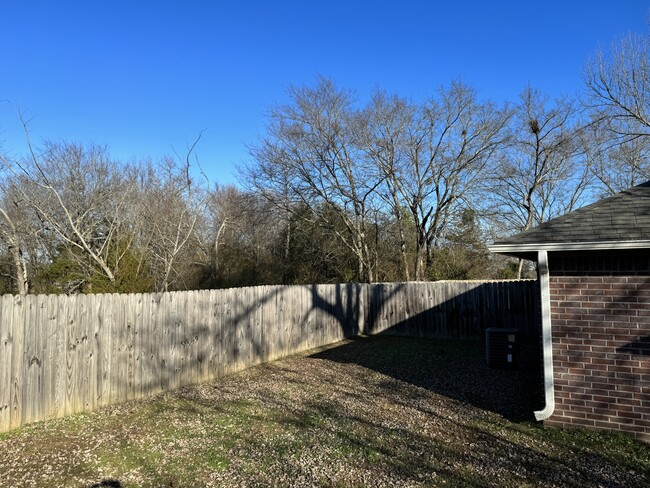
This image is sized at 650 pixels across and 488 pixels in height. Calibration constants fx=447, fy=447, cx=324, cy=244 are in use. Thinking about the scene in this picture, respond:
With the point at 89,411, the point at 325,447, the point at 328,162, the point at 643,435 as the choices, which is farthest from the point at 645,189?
the point at 328,162

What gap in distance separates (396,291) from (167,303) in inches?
369

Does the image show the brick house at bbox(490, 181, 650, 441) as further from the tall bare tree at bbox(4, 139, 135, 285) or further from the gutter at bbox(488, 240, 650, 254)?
the tall bare tree at bbox(4, 139, 135, 285)

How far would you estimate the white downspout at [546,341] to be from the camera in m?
5.52

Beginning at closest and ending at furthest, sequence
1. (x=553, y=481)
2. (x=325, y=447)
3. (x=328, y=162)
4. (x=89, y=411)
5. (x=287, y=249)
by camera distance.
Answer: (x=553, y=481), (x=325, y=447), (x=89, y=411), (x=328, y=162), (x=287, y=249)

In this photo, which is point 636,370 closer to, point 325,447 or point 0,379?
point 325,447

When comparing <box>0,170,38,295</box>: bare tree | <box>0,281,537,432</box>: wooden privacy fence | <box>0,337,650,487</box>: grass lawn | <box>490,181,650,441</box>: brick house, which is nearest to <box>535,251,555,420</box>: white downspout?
<box>490,181,650,441</box>: brick house

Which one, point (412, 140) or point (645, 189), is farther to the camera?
point (412, 140)

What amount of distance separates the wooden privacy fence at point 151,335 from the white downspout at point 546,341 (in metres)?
5.65

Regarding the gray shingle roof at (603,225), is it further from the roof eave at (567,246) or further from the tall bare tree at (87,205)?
the tall bare tree at (87,205)

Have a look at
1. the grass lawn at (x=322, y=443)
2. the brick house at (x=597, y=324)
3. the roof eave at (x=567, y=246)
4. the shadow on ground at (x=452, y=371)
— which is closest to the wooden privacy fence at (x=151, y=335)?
the grass lawn at (x=322, y=443)

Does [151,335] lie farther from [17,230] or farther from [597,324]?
[17,230]

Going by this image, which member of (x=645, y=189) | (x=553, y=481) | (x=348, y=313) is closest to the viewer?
(x=553, y=481)

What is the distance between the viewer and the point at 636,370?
17.0 feet

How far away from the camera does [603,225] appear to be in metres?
5.77
